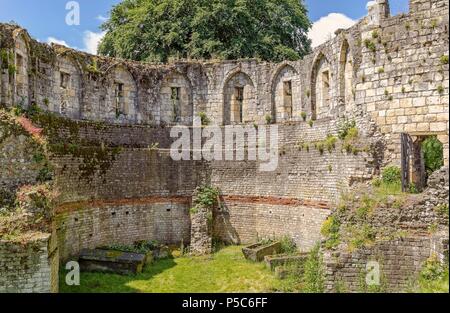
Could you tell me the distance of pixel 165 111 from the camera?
22.6 meters

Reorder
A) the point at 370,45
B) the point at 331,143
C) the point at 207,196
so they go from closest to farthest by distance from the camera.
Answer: the point at 370,45, the point at 331,143, the point at 207,196

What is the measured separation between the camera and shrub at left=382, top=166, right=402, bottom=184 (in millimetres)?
13305

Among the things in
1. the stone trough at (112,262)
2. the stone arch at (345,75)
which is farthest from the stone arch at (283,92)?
the stone trough at (112,262)

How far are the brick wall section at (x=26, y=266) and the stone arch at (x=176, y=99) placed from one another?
12.0 meters

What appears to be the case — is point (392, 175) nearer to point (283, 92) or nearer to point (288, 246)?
point (288, 246)

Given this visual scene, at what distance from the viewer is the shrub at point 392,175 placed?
13305 millimetres

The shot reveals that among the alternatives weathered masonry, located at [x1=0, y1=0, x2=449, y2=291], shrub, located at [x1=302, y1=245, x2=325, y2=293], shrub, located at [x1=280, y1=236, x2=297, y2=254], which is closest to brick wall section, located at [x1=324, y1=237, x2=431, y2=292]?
shrub, located at [x1=302, y1=245, x2=325, y2=293]

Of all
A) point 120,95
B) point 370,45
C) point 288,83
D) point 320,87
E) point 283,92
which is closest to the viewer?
point 370,45

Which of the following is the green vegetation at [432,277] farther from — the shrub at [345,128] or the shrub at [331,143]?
the shrub at [331,143]

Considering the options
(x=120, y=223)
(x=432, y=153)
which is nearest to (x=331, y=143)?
(x=432, y=153)

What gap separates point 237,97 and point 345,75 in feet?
21.6

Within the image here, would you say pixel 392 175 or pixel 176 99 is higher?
pixel 176 99

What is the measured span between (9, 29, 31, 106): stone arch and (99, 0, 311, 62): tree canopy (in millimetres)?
11411

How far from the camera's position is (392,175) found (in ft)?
44.0
